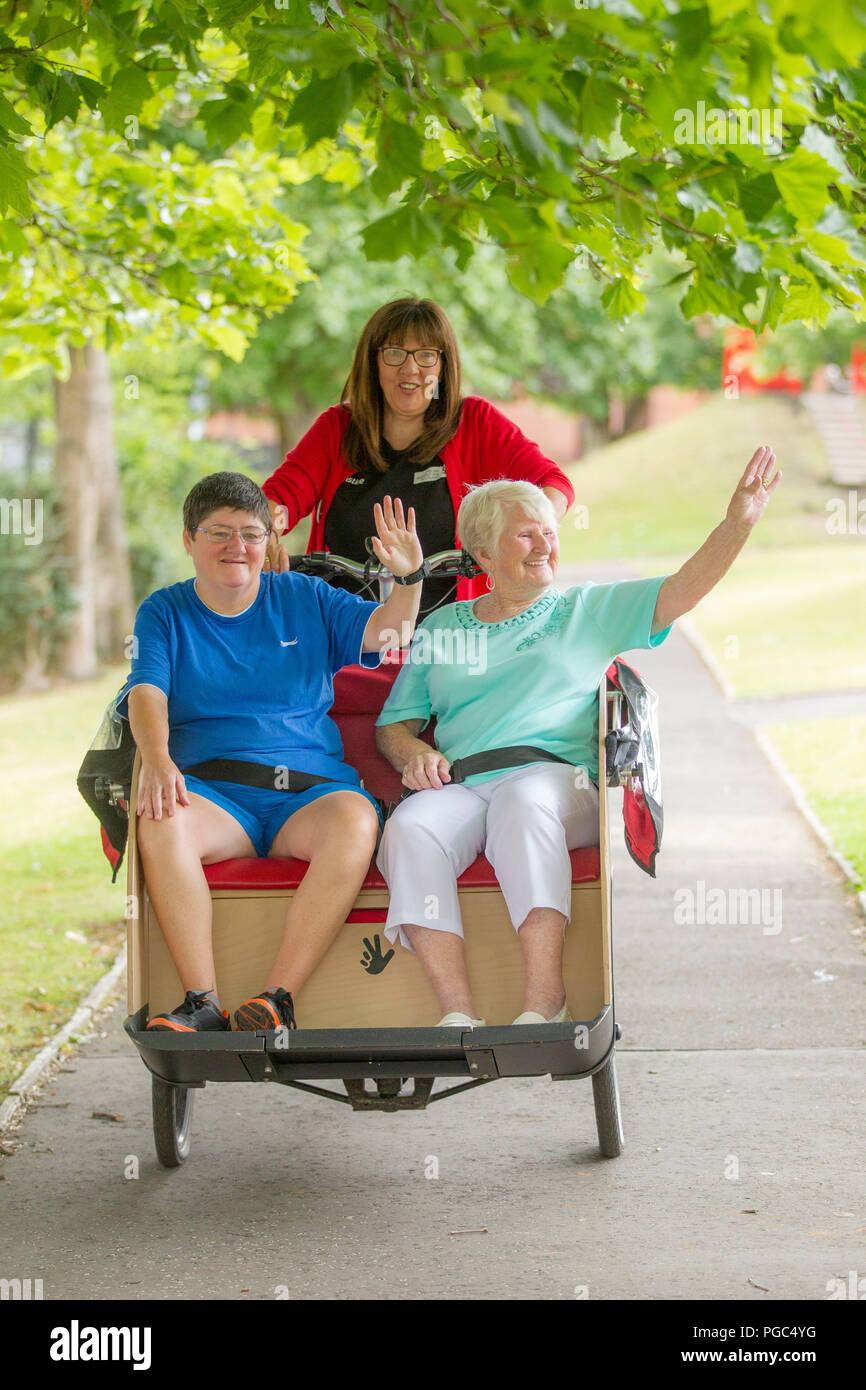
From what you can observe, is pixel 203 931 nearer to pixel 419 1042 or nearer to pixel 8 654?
pixel 419 1042

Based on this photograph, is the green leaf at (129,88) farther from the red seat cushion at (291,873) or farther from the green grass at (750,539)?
the green grass at (750,539)

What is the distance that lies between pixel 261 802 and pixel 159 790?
Answer: 1.23 ft

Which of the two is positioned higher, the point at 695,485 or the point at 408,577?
the point at 695,485

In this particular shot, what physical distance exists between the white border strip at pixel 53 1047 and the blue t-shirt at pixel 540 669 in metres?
2.00

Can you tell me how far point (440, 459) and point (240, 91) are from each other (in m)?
1.32

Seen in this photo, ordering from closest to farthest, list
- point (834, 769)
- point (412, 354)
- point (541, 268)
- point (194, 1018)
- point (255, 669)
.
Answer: point (541, 268) → point (194, 1018) → point (255, 669) → point (412, 354) → point (834, 769)

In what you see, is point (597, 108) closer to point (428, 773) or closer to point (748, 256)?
point (748, 256)

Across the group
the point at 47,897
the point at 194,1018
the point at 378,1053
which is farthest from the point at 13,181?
the point at 47,897

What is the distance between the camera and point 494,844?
4184mm

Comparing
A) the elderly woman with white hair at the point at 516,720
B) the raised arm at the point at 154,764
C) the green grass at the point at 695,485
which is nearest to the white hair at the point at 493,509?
the elderly woman with white hair at the point at 516,720

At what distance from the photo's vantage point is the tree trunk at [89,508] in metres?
18.5

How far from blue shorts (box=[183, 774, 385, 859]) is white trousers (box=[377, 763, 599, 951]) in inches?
9.5

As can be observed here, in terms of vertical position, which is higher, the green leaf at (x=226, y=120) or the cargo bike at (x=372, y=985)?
the green leaf at (x=226, y=120)
